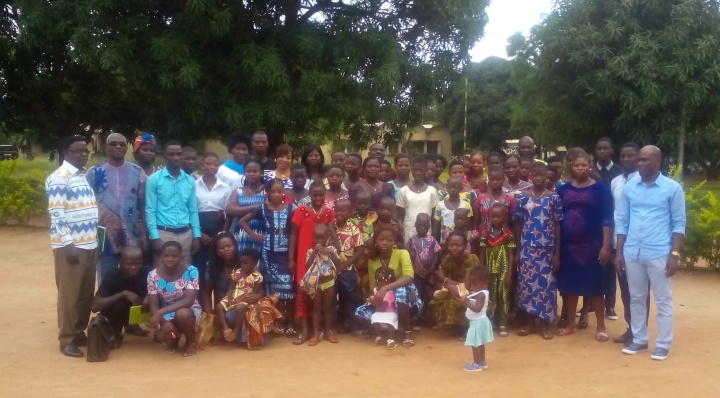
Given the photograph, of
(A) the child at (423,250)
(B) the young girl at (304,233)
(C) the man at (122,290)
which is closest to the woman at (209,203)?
(C) the man at (122,290)

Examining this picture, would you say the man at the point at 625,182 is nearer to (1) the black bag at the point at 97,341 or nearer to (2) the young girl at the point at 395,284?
(2) the young girl at the point at 395,284

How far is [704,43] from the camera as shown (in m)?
13.7

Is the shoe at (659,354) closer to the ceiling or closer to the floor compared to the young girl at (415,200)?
closer to the floor

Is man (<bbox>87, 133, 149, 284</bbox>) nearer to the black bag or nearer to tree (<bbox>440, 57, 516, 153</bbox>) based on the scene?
the black bag

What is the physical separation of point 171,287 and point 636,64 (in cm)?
1190

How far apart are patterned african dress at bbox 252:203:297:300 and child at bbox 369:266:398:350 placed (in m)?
0.79

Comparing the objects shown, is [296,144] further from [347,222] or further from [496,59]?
[496,59]

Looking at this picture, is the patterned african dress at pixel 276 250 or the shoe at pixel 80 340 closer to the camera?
the shoe at pixel 80 340

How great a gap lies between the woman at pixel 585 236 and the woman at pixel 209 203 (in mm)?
3123

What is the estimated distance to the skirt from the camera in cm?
507

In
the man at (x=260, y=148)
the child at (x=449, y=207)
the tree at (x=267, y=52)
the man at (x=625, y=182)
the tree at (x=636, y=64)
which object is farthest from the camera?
the tree at (x=636, y=64)

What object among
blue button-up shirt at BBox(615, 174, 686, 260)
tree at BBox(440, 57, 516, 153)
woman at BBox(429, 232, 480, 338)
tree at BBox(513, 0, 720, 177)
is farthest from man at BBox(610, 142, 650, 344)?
tree at BBox(440, 57, 516, 153)

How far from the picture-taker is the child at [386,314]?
576 centimetres

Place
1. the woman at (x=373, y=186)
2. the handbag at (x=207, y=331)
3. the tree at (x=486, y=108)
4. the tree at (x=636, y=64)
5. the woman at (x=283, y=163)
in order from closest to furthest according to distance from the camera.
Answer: the handbag at (x=207, y=331), the woman at (x=373, y=186), the woman at (x=283, y=163), the tree at (x=636, y=64), the tree at (x=486, y=108)
